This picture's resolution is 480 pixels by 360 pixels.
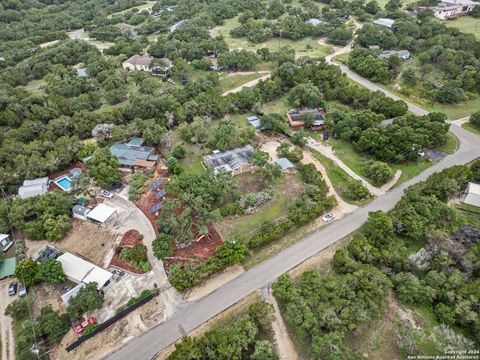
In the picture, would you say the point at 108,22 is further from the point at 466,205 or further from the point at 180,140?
the point at 466,205

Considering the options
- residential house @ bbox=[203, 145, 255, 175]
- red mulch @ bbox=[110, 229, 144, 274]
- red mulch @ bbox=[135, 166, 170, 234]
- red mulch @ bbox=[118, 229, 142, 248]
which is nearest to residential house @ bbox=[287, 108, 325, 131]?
residential house @ bbox=[203, 145, 255, 175]

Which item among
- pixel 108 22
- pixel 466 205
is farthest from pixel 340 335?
pixel 108 22

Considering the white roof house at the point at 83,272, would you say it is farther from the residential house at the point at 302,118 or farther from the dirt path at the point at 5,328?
the residential house at the point at 302,118

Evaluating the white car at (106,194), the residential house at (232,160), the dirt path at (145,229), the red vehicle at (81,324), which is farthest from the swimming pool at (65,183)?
the red vehicle at (81,324)

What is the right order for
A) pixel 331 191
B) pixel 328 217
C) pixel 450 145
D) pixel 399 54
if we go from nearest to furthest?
pixel 328 217 < pixel 331 191 < pixel 450 145 < pixel 399 54

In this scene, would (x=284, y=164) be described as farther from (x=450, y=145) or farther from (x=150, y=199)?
(x=450, y=145)

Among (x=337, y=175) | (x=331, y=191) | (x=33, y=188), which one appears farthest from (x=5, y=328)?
(x=337, y=175)
